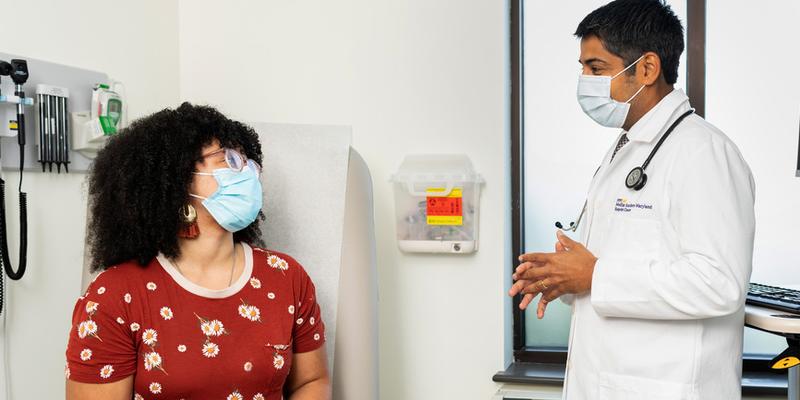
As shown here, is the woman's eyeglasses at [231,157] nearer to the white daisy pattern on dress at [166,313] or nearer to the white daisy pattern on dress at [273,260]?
the white daisy pattern on dress at [273,260]

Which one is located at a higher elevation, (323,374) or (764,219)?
(764,219)

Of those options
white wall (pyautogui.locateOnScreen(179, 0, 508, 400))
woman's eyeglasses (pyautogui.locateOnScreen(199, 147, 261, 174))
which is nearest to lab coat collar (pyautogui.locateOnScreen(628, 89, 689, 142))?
white wall (pyautogui.locateOnScreen(179, 0, 508, 400))

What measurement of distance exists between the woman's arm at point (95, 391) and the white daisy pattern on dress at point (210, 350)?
0.16 meters

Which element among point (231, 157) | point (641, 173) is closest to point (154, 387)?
point (231, 157)

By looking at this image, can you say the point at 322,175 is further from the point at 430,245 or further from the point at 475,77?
the point at 475,77

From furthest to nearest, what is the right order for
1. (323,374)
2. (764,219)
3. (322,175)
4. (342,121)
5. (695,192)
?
(342,121), (764,219), (322,175), (323,374), (695,192)

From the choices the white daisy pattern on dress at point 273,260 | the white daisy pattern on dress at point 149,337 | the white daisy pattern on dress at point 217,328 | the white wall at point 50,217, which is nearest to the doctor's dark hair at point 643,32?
the white daisy pattern on dress at point 273,260

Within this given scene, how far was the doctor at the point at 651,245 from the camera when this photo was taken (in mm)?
1215

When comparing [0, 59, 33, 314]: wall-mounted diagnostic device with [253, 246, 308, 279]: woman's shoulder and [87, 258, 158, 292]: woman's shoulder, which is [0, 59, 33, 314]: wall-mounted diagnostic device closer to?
[87, 258, 158, 292]: woman's shoulder

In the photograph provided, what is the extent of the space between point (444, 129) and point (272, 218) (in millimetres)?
638

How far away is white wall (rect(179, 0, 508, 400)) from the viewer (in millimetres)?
2100

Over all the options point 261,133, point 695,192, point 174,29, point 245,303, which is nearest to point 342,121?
point 261,133

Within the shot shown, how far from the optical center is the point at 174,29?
2352 mm

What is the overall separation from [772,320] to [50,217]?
1689 mm
